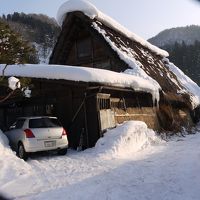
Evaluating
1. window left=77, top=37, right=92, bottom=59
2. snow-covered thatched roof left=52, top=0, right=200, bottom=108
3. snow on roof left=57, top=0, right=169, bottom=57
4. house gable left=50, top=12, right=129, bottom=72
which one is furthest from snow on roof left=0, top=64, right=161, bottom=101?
snow on roof left=57, top=0, right=169, bottom=57

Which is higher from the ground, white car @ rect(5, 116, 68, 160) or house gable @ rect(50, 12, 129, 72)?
house gable @ rect(50, 12, 129, 72)

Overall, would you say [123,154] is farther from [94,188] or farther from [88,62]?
[88,62]

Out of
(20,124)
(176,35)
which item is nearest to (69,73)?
(20,124)

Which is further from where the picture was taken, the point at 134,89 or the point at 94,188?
the point at 134,89

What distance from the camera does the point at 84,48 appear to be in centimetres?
2412

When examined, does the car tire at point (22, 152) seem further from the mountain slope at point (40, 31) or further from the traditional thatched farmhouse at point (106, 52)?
the mountain slope at point (40, 31)

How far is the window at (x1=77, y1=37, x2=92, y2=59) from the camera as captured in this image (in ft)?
77.5

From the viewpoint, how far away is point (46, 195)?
7730mm

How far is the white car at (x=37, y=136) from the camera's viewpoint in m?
12.8

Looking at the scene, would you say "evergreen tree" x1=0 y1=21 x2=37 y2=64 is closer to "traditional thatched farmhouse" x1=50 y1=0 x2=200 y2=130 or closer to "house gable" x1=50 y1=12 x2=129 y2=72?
"traditional thatched farmhouse" x1=50 y1=0 x2=200 y2=130

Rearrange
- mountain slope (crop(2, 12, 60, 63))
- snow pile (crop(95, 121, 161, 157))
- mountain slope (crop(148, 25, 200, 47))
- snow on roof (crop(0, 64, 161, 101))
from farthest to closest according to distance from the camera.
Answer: mountain slope (crop(148, 25, 200, 47)) < mountain slope (crop(2, 12, 60, 63)) < snow on roof (crop(0, 64, 161, 101)) < snow pile (crop(95, 121, 161, 157))

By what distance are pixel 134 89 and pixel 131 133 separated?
375 centimetres

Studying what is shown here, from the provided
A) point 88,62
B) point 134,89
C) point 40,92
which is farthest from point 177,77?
point 40,92

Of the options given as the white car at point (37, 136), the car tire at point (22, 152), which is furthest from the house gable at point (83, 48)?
the car tire at point (22, 152)
